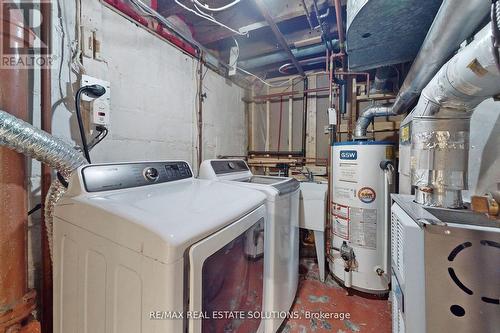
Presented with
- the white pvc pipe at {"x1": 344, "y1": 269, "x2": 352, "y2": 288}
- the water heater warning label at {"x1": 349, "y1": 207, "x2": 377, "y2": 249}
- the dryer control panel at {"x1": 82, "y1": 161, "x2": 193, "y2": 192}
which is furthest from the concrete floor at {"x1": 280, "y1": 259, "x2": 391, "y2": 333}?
the dryer control panel at {"x1": 82, "y1": 161, "x2": 193, "y2": 192}

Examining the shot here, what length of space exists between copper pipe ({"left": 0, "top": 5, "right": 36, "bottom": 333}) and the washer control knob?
0.47m

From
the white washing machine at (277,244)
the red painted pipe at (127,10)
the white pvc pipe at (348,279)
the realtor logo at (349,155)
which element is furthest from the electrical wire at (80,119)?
the white pvc pipe at (348,279)

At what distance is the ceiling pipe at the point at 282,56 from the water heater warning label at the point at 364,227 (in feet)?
5.57

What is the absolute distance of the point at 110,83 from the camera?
138cm

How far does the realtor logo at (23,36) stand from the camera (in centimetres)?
85

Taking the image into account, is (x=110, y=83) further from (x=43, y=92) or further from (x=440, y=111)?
(x=440, y=111)

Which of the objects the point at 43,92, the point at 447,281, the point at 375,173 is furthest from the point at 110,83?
the point at 375,173

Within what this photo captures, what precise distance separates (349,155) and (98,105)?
194 centimetres

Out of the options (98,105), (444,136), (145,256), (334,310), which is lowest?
(334,310)

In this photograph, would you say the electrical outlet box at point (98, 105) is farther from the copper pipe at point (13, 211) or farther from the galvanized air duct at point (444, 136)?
the galvanized air duct at point (444, 136)

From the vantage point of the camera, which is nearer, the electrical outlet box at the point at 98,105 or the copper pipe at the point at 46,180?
the copper pipe at the point at 46,180

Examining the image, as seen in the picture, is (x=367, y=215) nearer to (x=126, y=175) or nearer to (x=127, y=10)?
(x=126, y=175)

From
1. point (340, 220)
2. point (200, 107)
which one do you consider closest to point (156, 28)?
point (200, 107)

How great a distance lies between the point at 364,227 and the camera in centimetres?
191
